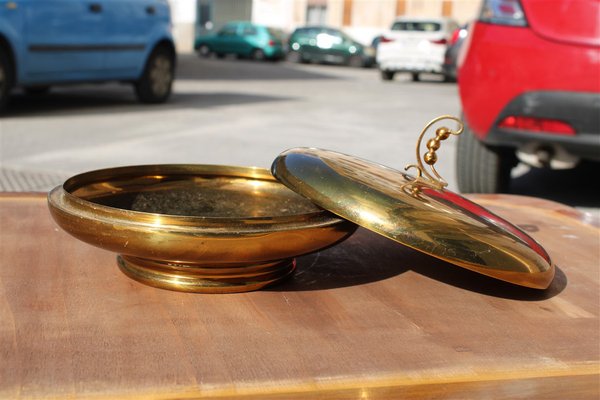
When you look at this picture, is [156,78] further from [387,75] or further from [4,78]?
[387,75]

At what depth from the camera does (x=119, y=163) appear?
15.3 ft

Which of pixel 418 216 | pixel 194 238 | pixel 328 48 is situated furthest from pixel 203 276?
pixel 328 48

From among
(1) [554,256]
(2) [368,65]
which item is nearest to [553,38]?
(1) [554,256]

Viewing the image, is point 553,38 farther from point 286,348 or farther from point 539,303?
point 286,348

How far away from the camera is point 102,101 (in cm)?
859

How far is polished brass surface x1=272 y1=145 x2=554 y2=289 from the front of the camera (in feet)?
3.65

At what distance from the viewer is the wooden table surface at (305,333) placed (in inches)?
35.3

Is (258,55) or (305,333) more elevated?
(305,333)

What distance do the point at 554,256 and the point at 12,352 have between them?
99 cm

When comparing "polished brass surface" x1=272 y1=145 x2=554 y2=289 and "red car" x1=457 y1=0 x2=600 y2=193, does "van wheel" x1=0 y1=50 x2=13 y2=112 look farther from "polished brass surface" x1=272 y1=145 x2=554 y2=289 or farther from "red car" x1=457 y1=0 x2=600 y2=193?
"polished brass surface" x1=272 y1=145 x2=554 y2=289

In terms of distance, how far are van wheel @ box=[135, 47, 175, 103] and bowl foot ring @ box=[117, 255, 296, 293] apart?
24.3ft

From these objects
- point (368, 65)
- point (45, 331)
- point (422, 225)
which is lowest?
point (368, 65)

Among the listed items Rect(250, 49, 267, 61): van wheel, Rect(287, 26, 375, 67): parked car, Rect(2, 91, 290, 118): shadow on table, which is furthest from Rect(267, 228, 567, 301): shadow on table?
Rect(250, 49, 267, 61): van wheel

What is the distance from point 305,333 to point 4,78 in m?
6.00
